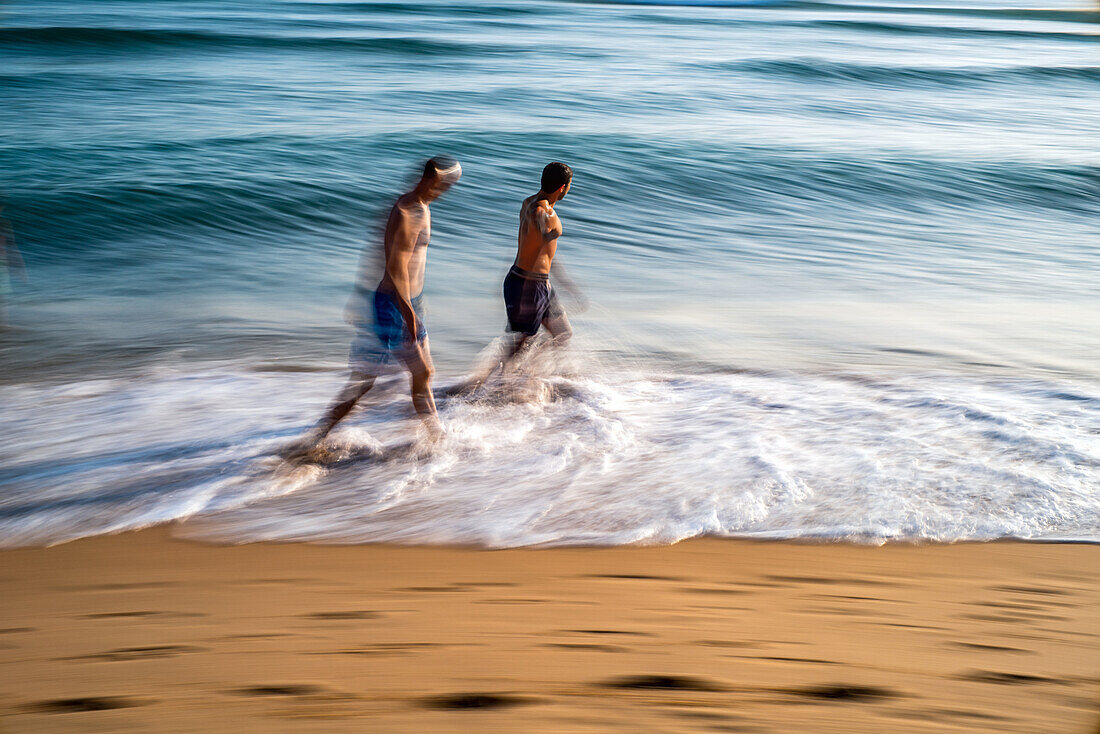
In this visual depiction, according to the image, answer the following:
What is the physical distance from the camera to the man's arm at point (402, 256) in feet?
13.6

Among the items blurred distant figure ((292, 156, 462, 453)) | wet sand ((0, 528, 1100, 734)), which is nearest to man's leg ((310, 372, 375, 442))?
blurred distant figure ((292, 156, 462, 453))

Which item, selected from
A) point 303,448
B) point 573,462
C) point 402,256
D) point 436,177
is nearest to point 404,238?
point 402,256

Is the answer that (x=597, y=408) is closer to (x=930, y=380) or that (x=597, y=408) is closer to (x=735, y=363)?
(x=735, y=363)

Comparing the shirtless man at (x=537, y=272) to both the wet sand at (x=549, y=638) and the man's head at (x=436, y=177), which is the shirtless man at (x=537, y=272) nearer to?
the man's head at (x=436, y=177)

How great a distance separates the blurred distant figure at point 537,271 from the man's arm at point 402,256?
2.89ft

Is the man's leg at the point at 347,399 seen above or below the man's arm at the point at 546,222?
below

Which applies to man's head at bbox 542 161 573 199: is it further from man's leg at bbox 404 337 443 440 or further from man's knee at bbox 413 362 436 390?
man's knee at bbox 413 362 436 390

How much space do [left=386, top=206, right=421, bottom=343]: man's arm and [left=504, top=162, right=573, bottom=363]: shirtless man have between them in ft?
3.02

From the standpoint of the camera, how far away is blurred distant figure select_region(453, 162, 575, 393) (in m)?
4.97

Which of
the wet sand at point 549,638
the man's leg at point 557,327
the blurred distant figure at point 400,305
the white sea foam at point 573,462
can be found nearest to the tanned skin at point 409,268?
the blurred distant figure at point 400,305

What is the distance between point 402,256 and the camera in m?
4.18

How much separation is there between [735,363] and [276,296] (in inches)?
200

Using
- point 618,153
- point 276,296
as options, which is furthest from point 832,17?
point 276,296

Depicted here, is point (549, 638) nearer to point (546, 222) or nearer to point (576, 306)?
point (546, 222)
